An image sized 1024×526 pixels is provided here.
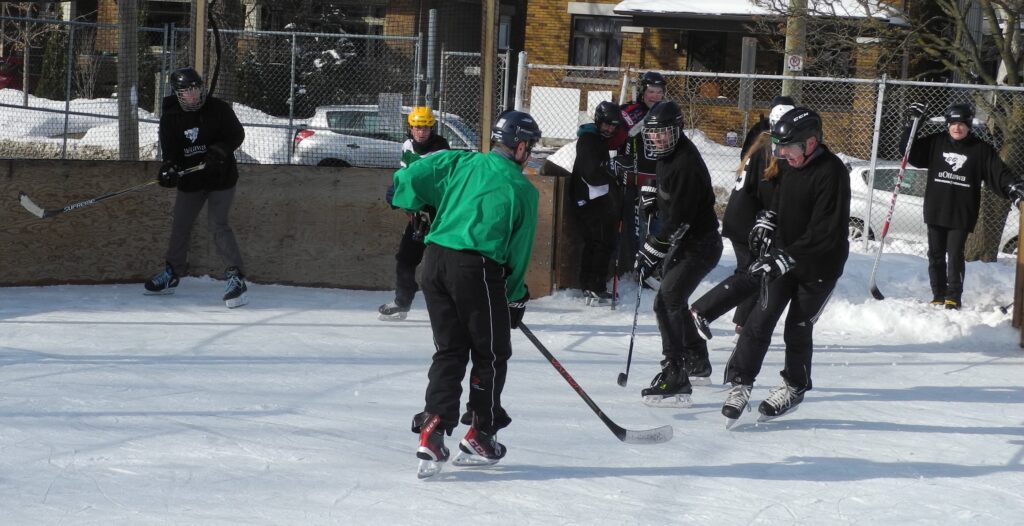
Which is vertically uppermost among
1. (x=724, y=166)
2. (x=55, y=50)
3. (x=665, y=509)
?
(x=55, y=50)

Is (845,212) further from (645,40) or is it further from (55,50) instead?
(645,40)

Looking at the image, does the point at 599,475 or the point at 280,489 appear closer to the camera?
the point at 280,489

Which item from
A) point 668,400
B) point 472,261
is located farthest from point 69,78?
point 472,261

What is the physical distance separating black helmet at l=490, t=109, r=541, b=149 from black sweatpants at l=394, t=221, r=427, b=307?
10.2 feet

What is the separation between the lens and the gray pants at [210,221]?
802cm

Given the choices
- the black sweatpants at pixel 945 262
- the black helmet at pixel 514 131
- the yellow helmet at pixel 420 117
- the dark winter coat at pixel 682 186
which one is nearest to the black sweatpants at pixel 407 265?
the yellow helmet at pixel 420 117

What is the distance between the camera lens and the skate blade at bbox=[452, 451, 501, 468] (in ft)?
15.3

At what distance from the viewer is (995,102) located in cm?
1166

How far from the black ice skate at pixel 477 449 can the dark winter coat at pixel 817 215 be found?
1758 millimetres

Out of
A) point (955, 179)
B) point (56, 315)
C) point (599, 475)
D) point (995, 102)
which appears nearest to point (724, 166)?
point (995, 102)

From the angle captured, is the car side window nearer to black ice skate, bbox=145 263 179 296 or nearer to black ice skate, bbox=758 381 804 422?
black ice skate, bbox=145 263 179 296

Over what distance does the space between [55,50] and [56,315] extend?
9138 millimetres

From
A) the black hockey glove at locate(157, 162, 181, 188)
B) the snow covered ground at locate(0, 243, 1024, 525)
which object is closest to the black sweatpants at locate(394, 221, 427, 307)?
the snow covered ground at locate(0, 243, 1024, 525)

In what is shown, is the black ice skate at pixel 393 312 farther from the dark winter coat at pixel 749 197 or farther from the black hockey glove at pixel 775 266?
the black hockey glove at pixel 775 266
